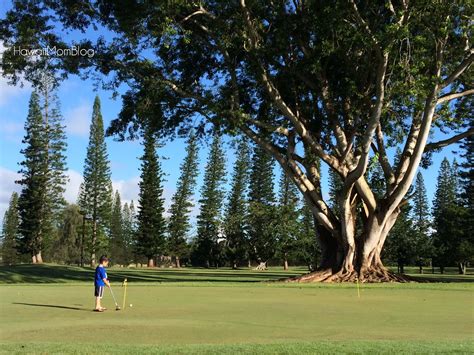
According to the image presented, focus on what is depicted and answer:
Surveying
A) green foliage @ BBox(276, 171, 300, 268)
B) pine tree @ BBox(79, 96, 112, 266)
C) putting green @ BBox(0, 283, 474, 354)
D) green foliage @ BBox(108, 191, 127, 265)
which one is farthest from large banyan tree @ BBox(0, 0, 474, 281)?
green foliage @ BBox(108, 191, 127, 265)

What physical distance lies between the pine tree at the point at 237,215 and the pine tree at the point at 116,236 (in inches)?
1055

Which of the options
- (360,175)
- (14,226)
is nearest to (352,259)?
(360,175)

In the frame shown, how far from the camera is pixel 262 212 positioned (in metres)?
63.7

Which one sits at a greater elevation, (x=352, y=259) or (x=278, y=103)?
(x=278, y=103)

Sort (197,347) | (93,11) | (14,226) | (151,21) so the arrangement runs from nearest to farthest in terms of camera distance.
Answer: (197,347), (151,21), (93,11), (14,226)

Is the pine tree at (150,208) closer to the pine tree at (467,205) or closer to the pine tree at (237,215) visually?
the pine tree at (237,215)

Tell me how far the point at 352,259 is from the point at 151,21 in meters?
15.3

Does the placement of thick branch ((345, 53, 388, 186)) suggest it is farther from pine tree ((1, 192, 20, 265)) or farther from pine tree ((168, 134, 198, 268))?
pine tree ((1, 192, 20, 265))

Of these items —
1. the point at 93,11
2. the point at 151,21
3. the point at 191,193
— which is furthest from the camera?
the point at 191,193

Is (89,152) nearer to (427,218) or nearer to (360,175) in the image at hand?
(360,175)

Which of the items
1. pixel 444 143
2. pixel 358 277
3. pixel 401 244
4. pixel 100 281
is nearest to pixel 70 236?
pixel 401 244

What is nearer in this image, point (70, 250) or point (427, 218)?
point (70, 250)

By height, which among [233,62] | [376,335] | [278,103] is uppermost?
[233,62]

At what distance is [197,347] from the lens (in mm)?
7227
